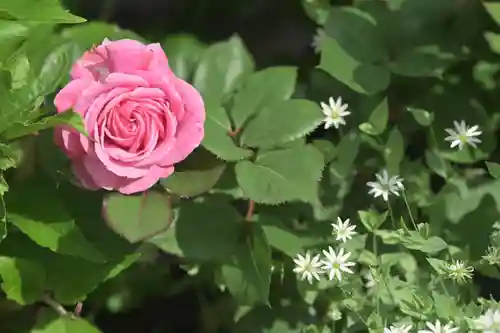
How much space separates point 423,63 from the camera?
0.91 metres

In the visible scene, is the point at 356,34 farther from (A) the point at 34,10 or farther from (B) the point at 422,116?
(A) the point at 34,10

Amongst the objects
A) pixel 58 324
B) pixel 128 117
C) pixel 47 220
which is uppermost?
pixel 128 117

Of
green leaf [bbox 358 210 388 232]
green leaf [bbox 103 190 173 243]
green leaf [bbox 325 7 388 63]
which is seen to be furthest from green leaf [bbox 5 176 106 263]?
green leaf [bbox 325 7 388 63]

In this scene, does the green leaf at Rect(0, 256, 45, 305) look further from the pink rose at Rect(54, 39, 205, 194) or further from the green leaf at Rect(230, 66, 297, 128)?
the green leaf at Rect(230, 66, 297, 128)

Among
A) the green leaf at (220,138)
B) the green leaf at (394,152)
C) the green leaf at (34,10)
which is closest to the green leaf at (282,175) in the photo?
the green leaf at (220,138)

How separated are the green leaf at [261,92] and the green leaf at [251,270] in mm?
120

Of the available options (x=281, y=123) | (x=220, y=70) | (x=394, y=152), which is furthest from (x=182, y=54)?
(x=394, y=152)

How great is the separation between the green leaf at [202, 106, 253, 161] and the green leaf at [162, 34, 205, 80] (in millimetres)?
78

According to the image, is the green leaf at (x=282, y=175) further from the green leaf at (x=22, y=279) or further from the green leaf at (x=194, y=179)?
the green leaf at (x=22, y=279)

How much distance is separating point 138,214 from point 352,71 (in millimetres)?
314

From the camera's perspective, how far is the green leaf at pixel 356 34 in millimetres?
919

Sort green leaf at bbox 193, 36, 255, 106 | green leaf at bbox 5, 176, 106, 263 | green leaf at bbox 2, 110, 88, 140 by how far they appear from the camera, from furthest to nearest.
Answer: green leaf at bbox 193, 36, 255, 106
green leaf at bbox 5, 176, 106, 263
green leaf at bbox 2, 110, 88, 140

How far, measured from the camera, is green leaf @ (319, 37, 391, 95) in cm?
89

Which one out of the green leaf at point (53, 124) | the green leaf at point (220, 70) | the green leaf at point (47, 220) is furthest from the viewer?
the green leaf at point (220, 70)
